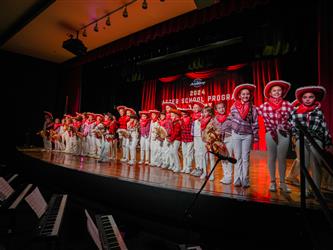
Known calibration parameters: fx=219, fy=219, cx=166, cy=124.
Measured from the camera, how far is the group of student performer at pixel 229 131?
10.7 feet

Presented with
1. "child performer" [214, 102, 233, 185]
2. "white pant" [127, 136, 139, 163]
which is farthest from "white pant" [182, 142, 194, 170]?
"white pant" [127, 136, 139, 163]

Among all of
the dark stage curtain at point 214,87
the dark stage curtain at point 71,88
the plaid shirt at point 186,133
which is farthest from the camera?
the dark stage curtain at point 71,88

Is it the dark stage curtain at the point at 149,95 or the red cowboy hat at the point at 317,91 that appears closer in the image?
the red cowboy hat at the point at 317,91

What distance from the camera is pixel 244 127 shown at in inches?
149

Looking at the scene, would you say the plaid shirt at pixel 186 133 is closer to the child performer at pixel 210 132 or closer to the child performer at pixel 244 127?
the child performer at pixel 210 132

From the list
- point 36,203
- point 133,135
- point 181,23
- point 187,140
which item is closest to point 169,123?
point 187,140

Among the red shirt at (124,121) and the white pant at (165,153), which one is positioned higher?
the red shirt at (124,121)

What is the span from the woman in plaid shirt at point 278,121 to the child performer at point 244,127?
10.6 inches

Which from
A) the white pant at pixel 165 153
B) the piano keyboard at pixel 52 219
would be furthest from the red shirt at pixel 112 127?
the piano keyboard at pixel 52 219

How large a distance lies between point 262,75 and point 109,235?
876 centimetres

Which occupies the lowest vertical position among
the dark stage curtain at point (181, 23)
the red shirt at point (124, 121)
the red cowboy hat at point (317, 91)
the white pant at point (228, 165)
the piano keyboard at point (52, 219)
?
the piano keyboard at point (52, 219)

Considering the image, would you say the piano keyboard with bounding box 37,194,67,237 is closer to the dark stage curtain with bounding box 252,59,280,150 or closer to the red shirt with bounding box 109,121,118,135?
the red shirt with bounding box 109,121,118,135

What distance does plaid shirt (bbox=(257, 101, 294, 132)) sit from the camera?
11.2 feet

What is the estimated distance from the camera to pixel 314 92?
127 inches
